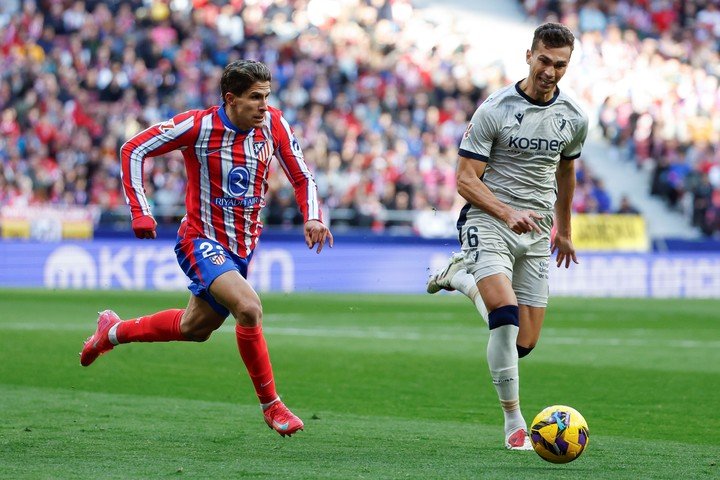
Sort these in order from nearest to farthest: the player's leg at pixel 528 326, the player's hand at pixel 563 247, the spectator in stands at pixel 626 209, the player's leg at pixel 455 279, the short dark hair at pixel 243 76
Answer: the short dark hair at pixel 243 76, the player's leg at pixel 528 326, the player's hand at pixel 563 247, the player's leg at pixel 455 279, the spectator in stands at pixel 626 209

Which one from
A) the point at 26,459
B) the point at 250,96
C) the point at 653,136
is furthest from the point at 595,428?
the point at 653,136

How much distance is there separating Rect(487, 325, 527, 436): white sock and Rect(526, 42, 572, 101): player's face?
1.41 m

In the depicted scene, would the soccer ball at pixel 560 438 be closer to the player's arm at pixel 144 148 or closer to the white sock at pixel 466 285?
the white sock at pixel 466 285

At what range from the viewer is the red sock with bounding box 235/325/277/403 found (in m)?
7.39

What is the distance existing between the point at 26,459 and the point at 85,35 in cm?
2273

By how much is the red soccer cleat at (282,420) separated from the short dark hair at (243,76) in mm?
1818

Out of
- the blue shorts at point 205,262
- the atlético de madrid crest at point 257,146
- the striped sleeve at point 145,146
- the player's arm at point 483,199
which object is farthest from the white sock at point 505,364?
the striped sleeve at point 145,146

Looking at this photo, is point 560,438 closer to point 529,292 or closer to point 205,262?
point 529,292

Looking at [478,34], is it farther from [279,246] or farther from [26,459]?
[26,459]

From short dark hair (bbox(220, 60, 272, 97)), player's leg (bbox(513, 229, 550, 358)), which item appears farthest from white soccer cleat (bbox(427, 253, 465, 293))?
short dark hair (bbox(220, 60, 272, 97))

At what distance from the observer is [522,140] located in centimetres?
758

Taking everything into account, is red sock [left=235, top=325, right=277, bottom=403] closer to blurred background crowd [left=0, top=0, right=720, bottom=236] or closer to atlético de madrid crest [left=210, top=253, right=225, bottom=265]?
atlético de madrid crest [left=210, top=253, right=225, bottom=265]

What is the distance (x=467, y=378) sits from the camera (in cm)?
1133

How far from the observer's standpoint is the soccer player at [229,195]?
7422mm
